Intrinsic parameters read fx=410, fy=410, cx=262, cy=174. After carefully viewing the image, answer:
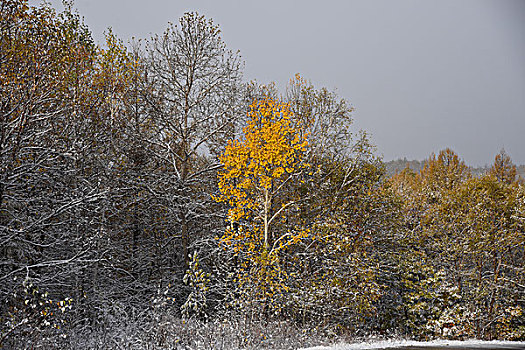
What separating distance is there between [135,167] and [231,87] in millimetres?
4588

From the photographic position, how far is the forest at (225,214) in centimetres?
1016

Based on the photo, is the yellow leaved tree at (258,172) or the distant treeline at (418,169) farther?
the distant treeline at (418,169)

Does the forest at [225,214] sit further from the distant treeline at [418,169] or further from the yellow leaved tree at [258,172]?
the distant treeline at [418,169]

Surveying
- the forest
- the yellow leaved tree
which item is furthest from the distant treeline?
the yellow leaved tree

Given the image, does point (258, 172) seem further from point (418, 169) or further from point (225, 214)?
point (418, 169)

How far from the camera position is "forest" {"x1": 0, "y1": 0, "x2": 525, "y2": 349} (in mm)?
10156

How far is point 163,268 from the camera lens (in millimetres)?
15461

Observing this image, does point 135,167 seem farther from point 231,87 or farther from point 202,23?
point 202,23

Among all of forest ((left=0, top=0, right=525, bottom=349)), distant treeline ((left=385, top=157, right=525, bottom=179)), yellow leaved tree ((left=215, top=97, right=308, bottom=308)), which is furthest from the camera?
distant treeline ((left=385, top=157, right=525, bottom=179))

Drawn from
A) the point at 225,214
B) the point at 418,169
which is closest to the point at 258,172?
the point at 225,214

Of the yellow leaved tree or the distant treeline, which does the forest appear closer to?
the yellow leaved tree

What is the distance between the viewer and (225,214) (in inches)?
542

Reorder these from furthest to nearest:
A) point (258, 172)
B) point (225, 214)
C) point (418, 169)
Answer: point (418, 169)
point (225, 214)
point (258, 172)

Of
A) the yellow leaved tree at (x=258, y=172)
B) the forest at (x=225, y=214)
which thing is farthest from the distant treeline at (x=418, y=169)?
the yellow leaved tree at (x=258, y=172)
